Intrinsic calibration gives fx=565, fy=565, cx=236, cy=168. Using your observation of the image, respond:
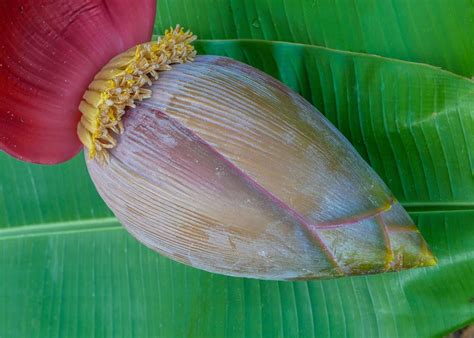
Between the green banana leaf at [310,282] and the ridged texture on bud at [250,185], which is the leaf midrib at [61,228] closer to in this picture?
the green banana leaf at [310,282]

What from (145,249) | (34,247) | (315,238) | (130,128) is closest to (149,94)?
(130,128)

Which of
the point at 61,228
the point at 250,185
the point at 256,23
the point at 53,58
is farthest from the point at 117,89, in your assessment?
the point at 61,228

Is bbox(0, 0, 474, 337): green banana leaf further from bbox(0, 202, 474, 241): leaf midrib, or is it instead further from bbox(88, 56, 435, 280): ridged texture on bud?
bbox(88, 56, 435, 280): ridged texture on bud

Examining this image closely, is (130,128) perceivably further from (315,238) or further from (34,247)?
(34,247)

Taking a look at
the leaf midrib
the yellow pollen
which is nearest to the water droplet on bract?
the yellow pollen

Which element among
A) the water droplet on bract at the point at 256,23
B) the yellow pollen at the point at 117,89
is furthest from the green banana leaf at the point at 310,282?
the yellow pollen at the point at 117,89

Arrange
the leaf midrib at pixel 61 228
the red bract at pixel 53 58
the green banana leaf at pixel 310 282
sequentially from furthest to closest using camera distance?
the leaf midrib at pixel 61 228
the green banana leaf at pixel 310 282
the red bract at pixel 53 58
